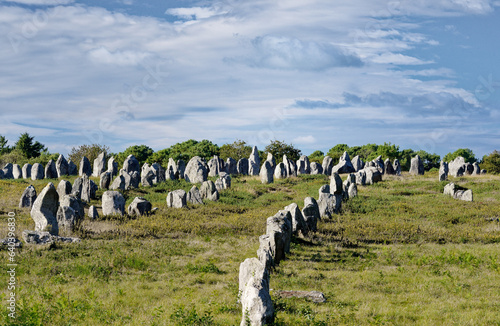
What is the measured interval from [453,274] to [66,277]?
12112mm

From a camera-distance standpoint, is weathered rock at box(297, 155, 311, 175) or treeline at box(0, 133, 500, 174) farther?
treeline at box(0, 133, 500, 174)

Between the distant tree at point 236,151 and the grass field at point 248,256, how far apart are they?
4970 centimetres

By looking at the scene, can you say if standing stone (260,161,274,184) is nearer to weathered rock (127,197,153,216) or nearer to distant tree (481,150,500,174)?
weathered rock (127,197,153,216)

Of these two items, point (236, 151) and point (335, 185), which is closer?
point (335, 185)

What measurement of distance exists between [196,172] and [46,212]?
24848mm

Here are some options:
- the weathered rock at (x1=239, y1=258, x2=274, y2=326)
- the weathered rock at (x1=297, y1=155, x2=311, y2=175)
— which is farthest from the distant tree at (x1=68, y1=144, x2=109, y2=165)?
the weathered rock at (x1=239, y1=258, x2=274, y2=326)

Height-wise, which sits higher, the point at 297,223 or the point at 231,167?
the point at 231,167

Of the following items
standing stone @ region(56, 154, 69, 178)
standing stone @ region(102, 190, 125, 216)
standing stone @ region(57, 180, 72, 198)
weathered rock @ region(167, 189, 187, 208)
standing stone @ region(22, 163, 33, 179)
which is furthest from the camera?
standing stone @ region(22, 163, 33, 179)

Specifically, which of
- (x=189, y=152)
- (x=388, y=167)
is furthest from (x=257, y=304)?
(x=189, y=152)

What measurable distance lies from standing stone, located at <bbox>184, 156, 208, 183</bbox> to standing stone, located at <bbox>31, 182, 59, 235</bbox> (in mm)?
23828

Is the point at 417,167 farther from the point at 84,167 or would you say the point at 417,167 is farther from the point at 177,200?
the point at 84,167

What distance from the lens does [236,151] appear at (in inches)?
3093

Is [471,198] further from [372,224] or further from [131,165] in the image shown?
Answer: [131,165]

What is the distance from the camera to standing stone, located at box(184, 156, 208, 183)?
43.4 metres
